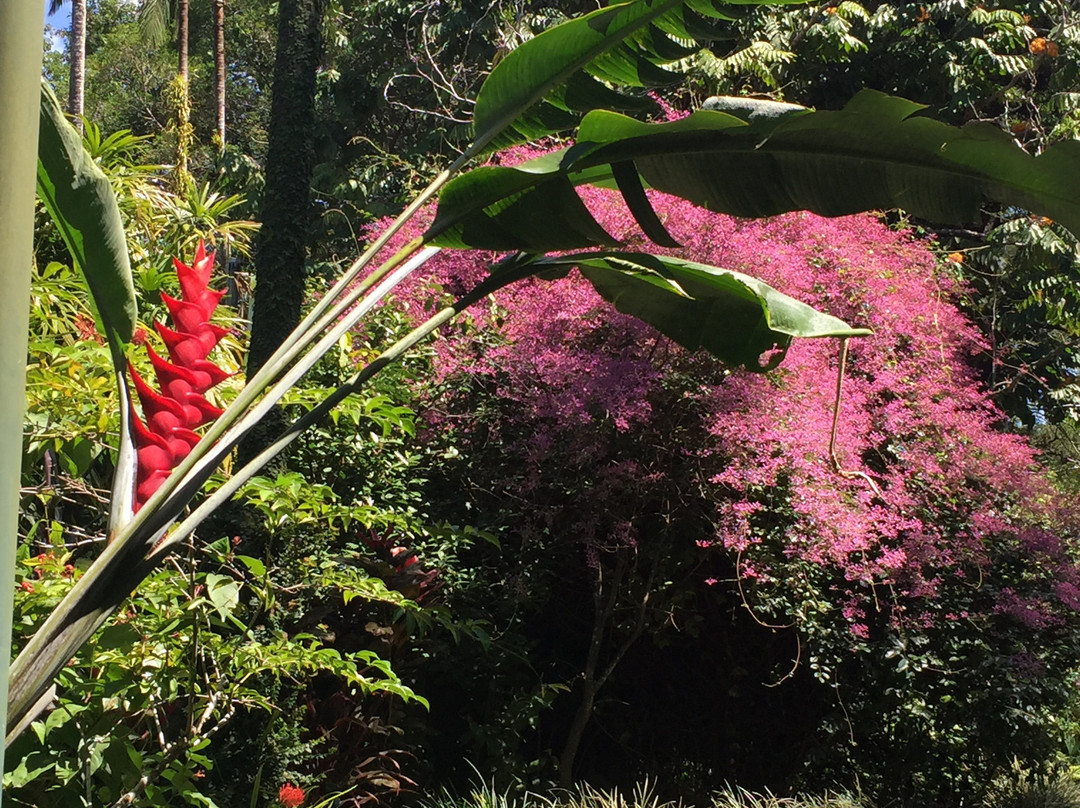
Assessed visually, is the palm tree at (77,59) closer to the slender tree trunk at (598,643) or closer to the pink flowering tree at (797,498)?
the pink flowering tree at (797,498)

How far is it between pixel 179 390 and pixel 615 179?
1314 mm

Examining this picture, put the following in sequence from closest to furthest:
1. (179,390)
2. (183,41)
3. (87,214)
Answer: (87,214)
(179,390)
(183,41)

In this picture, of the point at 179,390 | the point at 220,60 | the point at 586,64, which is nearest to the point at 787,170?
the point at 586,64

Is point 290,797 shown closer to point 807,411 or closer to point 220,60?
point 807,411

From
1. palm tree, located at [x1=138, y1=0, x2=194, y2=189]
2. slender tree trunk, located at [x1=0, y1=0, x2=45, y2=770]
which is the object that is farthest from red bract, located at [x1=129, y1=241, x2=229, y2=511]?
palm tree, located at [x1=138, y1=0, x2=194, y2=189]

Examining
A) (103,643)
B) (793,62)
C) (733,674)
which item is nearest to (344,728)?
(103,643)

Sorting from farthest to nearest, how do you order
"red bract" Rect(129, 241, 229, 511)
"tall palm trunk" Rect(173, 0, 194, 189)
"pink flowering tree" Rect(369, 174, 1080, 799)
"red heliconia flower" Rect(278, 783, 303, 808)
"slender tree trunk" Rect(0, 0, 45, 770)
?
"tall palm trunk" Rect(173, 0, 194, 189) < "pink flowering tree" Rect(369, 174, 1080, 799) < "red heliconia flower" Rect(278, 783, 303, 808) < "red bract" Rect(129, 241, 229, 511) < "slender tree trunk" Rect(0, 0, 45, 770)

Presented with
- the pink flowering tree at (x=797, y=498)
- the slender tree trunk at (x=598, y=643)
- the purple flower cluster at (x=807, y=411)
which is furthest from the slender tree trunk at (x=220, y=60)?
the slender tree trunk at (x=598, y=643)

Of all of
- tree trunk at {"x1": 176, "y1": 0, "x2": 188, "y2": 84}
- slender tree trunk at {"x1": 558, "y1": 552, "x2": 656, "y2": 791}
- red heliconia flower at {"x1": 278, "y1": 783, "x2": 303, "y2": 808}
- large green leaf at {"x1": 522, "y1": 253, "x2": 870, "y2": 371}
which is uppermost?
tree trunk at {"x1": 176, "y1": 0, "x2": 188, "y2": 84}

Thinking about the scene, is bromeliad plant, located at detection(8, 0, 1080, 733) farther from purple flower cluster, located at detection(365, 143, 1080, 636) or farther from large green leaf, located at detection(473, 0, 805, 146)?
purple flower cluster, located at detection(365, 143, 1080, 636)

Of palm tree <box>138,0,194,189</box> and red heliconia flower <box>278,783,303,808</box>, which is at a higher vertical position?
palm tree <box>138,0,194,189</box>

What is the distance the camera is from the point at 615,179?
9.29 feet

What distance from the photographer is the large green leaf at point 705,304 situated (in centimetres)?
284

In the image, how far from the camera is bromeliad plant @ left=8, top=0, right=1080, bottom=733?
241cm
